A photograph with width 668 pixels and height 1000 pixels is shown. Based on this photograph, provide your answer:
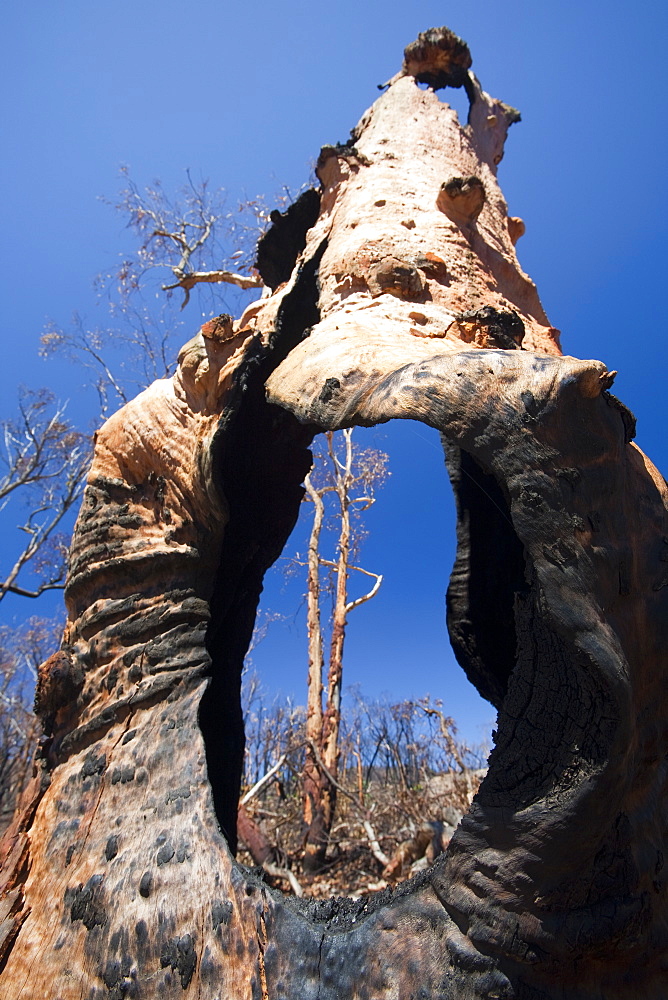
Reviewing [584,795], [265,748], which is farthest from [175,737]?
[265,748]

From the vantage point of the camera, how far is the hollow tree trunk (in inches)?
43.9

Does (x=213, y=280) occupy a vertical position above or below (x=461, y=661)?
above

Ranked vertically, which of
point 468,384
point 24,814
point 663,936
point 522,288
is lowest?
point 663,936

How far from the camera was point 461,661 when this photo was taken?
2791 mm

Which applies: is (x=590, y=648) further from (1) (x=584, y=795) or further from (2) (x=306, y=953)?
(2) (x=306, y=953)

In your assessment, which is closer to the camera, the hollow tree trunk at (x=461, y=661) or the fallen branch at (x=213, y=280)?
the hollow tree trunk at (x=461, y=661)

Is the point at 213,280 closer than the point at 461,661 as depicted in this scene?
No

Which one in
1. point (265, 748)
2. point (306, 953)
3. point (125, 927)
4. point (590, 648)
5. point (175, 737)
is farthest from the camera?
point (265, 748)

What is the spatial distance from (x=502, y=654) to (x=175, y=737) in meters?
1.70

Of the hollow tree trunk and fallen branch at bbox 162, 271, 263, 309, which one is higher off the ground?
fallen branch at bbox 162, 271, 263, 309

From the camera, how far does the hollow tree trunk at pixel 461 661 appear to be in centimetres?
112

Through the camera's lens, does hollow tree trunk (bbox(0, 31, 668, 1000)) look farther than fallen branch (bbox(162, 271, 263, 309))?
No

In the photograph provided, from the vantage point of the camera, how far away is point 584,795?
1085mm

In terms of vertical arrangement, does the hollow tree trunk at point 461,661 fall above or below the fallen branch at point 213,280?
below
